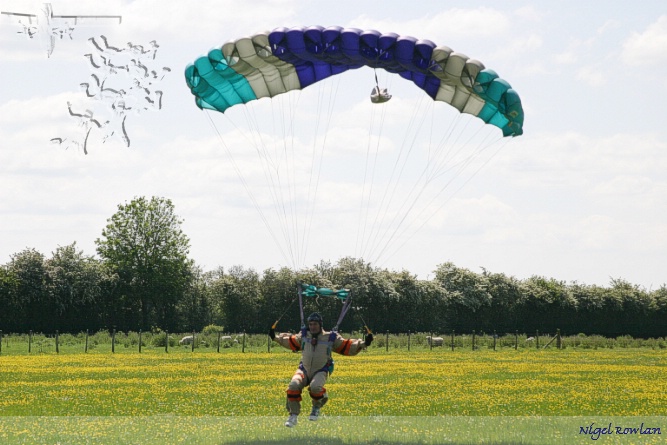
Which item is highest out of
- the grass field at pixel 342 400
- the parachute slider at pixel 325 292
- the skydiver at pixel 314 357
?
the parachute slider at pixel 325 292

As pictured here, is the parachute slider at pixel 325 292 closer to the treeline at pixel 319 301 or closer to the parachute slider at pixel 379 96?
the parachute slider at pixel 379 96

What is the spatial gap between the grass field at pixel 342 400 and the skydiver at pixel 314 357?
69cm

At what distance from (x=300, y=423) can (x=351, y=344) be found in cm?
299

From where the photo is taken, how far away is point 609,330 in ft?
326

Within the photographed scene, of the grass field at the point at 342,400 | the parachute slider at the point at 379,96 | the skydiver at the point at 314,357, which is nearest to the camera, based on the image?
the skydiver at the point at 314,357

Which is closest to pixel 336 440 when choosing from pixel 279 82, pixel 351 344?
pixel 351 344

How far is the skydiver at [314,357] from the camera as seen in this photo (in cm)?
1767

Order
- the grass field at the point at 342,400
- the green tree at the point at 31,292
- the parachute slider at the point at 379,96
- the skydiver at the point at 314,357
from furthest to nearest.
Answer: the green tree at the point at 31,292 → the parachute slider at the point at 379,96 → the grass field at the point at 342,400 → the skydiver at the point at 314,357

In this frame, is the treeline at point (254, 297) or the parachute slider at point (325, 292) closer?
the parachute slider at point (325, 292)

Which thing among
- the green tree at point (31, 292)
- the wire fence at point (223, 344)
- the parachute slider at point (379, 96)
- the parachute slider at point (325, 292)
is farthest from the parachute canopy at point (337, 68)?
the green tree at point (31, 292)

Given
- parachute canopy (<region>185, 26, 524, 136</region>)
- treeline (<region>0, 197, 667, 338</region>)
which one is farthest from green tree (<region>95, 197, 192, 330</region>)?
parachute canopy (<region>185, 26, 524, 136</region>)

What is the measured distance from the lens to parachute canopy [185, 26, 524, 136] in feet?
63.4

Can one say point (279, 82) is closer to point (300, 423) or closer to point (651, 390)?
point (300, 423)

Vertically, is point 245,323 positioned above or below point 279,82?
below
